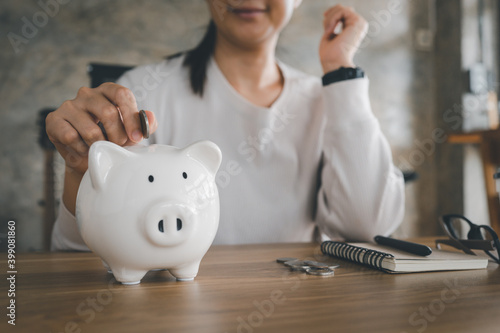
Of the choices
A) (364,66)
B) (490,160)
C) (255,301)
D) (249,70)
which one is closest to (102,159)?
(255,301)

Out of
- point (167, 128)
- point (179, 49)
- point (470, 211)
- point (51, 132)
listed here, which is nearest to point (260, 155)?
point (167, 128)

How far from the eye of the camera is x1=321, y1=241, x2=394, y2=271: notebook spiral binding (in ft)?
1.95

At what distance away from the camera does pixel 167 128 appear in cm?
115

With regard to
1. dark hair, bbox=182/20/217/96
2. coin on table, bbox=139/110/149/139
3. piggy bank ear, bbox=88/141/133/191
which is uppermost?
dark hair, bbox=182/20/217/96

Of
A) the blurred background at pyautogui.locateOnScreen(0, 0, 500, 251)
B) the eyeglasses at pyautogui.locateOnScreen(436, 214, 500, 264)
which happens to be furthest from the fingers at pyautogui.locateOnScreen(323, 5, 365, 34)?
the blurred background at pyautogui.locateOnScreen(0, 0, 500, 251)

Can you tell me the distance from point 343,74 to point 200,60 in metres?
0.43

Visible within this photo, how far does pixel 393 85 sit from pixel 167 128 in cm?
266

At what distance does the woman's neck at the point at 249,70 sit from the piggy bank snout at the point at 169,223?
788 mm

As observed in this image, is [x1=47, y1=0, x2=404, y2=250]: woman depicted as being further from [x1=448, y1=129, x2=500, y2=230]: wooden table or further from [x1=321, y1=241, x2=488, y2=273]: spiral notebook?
[x1=448, y1=129, x2=500, y2=230]: wooden table

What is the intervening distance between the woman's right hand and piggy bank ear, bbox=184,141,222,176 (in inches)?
3.6

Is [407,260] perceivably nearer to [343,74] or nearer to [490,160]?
[343,74]

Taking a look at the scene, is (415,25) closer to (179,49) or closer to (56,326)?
(179,49)

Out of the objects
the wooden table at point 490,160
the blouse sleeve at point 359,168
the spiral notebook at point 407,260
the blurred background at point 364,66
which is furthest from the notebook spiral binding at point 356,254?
the blurred background at point 364,66

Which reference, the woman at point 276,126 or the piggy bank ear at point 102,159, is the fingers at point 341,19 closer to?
the woman at point 276,126
